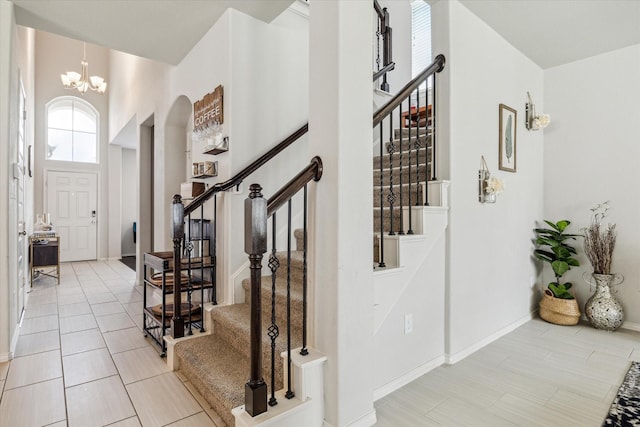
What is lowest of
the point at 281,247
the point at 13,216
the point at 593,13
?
the point at 281,247

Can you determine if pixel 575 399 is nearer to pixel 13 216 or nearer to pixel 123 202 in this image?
pixel 13 216

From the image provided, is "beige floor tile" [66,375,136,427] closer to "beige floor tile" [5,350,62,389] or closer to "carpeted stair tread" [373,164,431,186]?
"beige floor tile" [5,350,62,389]

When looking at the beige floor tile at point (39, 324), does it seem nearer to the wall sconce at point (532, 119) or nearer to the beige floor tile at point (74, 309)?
the beige floor tile at point (74, 309)

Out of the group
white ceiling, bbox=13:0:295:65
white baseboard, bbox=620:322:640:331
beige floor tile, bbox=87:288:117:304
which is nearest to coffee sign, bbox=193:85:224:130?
white ceiling, bbox=13:0:295:65

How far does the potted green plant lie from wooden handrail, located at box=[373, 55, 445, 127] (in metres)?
2.22

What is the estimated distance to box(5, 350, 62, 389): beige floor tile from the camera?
89.2 inches

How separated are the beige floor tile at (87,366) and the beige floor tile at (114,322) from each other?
55 centimetres

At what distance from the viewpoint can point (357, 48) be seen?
1771mm

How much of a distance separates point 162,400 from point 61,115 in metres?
7.89

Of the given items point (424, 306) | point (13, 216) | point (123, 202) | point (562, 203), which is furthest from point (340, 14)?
point (123, 202)

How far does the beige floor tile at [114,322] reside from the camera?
327 cm

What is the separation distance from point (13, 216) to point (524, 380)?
4.07m

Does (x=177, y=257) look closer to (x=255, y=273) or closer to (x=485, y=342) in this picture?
(x=255, y=273)

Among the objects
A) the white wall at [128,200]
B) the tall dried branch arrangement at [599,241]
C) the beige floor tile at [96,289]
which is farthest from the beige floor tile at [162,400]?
the white wall at [128,200]
